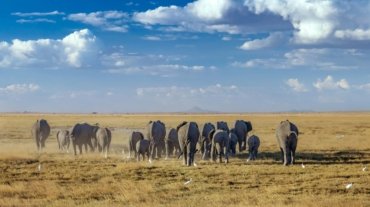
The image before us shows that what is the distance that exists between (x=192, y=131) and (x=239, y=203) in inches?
498

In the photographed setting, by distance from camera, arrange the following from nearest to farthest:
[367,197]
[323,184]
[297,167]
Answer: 1. [367,197]
2. [323,184]
3. [297,167]

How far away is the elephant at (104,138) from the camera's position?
36.9 m

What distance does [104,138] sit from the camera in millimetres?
37031

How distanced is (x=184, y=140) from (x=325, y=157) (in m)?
10.4

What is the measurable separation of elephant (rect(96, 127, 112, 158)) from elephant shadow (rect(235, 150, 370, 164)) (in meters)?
9.09

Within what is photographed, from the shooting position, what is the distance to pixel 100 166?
2912 cm

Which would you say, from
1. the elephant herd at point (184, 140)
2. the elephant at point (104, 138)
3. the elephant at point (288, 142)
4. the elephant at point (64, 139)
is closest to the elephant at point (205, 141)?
the elephant herd at point (184, 140)

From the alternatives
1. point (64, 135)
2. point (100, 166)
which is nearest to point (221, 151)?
point (100, 166)

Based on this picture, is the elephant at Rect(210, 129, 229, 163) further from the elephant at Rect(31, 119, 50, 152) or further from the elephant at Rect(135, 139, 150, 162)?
the elephant at Rect(31, 119, 50, 152)

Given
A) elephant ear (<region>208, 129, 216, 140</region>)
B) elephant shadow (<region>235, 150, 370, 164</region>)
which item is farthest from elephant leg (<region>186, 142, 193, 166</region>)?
elephant shadow (<region>235, 150, 370, 164</region>)

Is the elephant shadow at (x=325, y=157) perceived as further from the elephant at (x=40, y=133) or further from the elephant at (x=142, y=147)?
the elephant at (x=40, y=133)

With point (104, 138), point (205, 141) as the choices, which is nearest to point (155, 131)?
point (205, 141)

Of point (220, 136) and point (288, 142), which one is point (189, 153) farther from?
point (288, 142)

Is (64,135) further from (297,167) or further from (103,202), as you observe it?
(103,202)
